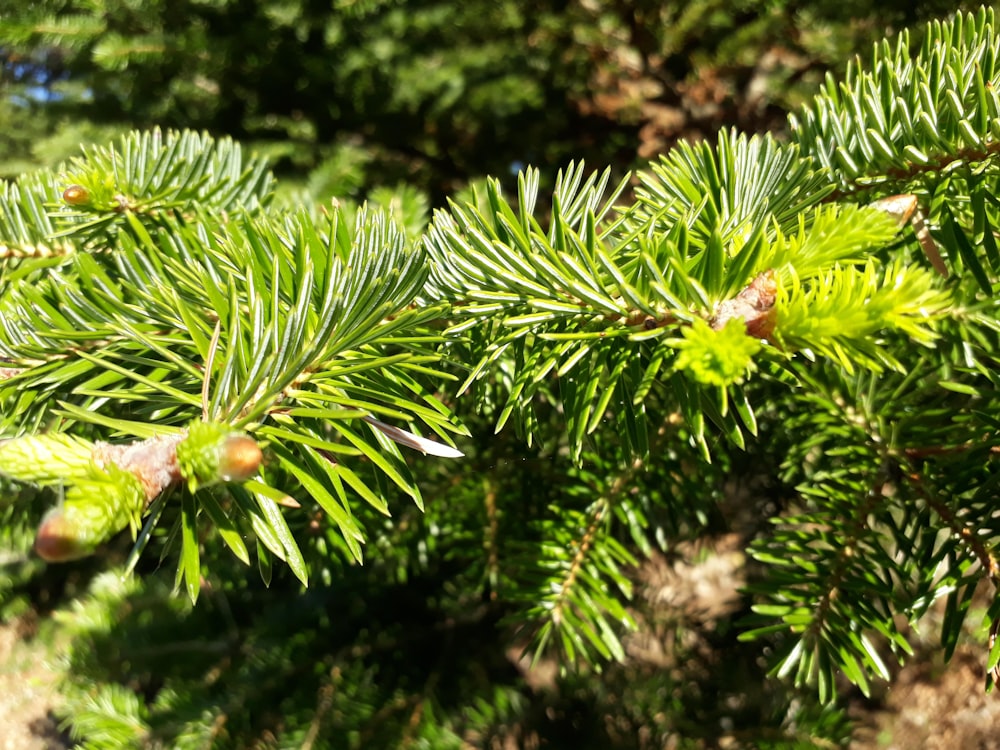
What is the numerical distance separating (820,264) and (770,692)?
661 mm

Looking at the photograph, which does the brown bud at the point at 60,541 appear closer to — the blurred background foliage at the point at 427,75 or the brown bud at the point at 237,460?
the brown bud at the point at 237,460

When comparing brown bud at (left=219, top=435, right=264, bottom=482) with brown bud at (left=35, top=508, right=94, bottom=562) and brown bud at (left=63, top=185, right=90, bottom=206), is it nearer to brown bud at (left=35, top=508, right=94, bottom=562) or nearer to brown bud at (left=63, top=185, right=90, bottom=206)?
brown bud at (left=35, top=508, right=94, bottom=562)

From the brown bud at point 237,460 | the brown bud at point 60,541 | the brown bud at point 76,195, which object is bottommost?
the brown bud at point 60,541

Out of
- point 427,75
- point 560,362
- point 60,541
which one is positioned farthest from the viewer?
point 427,75

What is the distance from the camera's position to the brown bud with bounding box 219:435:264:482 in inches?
9.8

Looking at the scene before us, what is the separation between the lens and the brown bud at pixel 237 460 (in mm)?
249

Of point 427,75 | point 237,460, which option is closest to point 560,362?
point 237,460

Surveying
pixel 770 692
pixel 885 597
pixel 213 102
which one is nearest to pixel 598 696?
pixel 770 692

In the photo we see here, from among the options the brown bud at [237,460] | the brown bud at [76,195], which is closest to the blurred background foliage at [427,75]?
the brown bud at [76,195]

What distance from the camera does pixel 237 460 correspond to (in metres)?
0.25

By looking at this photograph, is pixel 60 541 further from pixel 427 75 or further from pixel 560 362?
pixel 427 75

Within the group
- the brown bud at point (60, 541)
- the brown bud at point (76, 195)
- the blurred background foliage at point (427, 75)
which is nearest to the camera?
the brown bud at point (60, 541)

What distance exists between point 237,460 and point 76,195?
0.31 m

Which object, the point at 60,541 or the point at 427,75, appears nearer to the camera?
the point at 60,541
